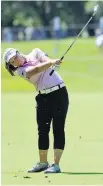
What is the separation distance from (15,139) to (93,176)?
419 centimetres

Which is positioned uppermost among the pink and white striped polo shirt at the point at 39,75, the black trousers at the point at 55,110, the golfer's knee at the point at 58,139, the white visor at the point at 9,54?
the white visor at the point at 9,54

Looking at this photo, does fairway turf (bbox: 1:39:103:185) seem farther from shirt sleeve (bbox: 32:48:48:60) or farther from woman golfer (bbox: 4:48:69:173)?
shirt sleeve (bbox: 32:48:48:60)

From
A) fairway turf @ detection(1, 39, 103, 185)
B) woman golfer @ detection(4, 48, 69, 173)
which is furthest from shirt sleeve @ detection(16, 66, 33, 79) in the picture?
fairway turf @ detection(1, 39, 103, 185)

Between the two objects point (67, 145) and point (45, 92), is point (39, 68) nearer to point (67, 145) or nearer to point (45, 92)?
point (45, 92)

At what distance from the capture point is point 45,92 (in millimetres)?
9242

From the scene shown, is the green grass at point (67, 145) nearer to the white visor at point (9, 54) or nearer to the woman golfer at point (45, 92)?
the woman golfer at point (45, 92)

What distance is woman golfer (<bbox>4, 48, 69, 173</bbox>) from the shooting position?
9.13 metres

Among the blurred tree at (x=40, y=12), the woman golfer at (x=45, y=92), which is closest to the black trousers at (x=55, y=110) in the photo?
the woman golfer at (x=45, y=92)

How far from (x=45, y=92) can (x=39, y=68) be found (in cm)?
41

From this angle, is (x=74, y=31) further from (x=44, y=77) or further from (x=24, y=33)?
(x=44, y=77)

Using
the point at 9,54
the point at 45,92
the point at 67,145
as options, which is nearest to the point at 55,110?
the point at 45,92

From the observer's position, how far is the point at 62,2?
2788 inches

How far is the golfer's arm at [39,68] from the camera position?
8922 mm

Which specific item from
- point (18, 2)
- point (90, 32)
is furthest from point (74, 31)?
point (18, 2)
